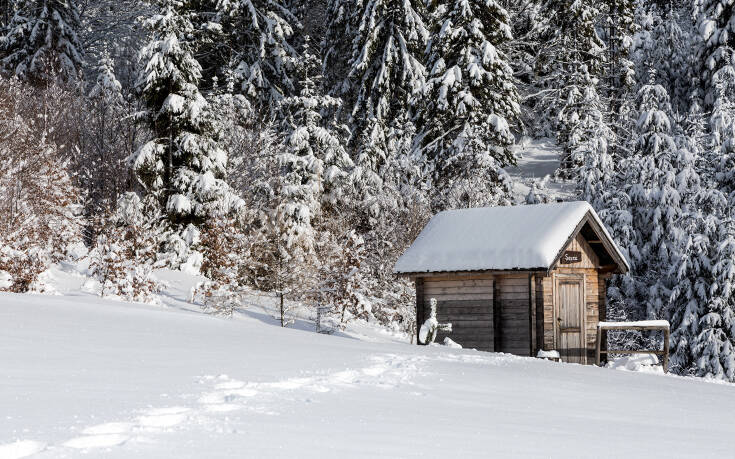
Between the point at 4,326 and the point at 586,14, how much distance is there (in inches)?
1435

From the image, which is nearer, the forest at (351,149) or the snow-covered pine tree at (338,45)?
the forest at (351,149)

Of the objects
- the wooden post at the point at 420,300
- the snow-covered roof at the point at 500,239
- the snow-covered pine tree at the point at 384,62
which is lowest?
the wooden post at the point at 420,300

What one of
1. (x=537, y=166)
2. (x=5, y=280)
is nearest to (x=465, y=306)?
(x=5, y=280)

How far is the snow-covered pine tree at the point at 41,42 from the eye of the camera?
4344cm

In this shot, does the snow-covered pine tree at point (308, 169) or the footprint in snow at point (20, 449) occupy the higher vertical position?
the snow-covered pine tree at point (308, 169)

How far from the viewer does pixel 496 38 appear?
3569 cm

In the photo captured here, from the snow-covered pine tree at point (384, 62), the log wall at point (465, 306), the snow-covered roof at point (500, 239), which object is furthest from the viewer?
the snow-covered pine tree at point (384, 62)

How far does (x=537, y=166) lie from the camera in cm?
4972

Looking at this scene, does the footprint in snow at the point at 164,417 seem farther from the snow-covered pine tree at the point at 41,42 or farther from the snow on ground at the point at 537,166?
the snow-covered pine tree at the point at 41,42

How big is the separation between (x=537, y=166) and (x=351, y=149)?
13.6 metres

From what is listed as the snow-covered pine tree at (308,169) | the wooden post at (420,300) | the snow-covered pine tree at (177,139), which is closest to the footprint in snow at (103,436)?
the wooden post at (420,300)

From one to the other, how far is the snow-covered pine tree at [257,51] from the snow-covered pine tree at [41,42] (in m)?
8.64

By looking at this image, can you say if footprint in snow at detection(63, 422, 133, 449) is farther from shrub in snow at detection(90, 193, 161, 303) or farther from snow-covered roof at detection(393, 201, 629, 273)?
snow-covered roof at detection(393, 201, 629, 273)

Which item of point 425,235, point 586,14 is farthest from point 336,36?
point 425,235
